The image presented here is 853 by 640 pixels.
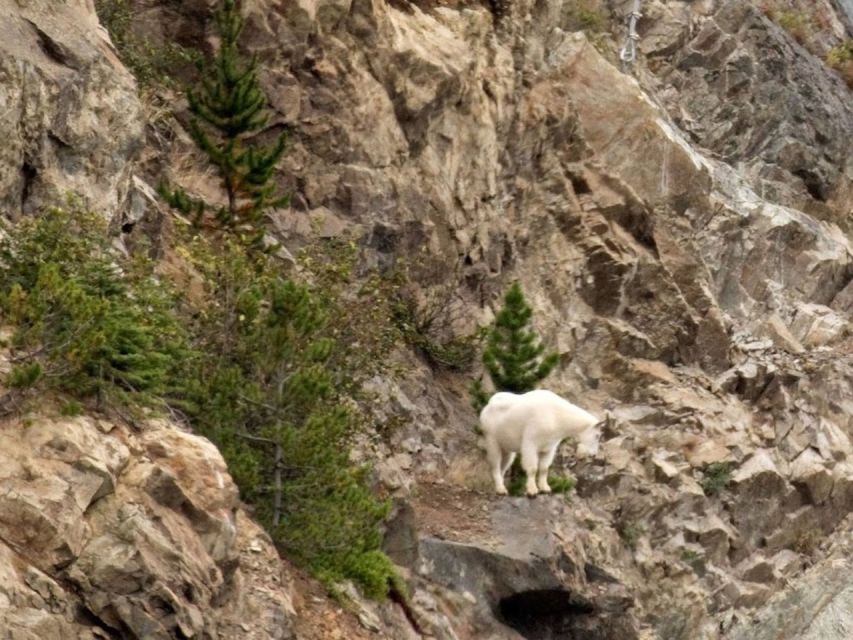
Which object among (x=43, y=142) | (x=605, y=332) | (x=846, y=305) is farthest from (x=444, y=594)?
(x=846, y=305)

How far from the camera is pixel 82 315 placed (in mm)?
10344

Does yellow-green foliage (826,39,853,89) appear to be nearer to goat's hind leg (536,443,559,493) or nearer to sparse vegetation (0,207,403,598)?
goat's hind leg (536,443,559,493)

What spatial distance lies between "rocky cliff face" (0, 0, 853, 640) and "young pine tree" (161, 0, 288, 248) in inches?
35.5

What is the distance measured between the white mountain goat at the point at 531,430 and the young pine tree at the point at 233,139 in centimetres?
394

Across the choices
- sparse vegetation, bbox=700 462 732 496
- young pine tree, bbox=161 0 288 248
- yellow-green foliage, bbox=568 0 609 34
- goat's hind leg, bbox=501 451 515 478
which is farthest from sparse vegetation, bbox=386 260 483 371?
yellow-green foliage, bbox=568 0 609 34

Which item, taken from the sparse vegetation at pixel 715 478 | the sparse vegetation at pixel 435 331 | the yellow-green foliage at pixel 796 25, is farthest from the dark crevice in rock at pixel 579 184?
the yellow-green foliage at pixel 796 25

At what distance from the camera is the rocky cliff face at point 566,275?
14359mm

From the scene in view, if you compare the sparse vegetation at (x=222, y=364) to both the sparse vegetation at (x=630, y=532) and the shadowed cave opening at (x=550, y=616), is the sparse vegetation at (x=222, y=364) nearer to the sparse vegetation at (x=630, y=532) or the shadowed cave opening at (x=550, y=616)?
the shadowed cave opening at (x=550, y=616)

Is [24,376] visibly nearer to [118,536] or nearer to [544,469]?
[118,536]

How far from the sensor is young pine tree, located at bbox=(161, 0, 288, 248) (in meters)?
18.8

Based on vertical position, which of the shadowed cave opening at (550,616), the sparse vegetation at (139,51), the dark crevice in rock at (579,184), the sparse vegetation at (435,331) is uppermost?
the sparse vegetation at (139,51)

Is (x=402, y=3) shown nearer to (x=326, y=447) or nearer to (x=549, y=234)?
(x=549, y=234)

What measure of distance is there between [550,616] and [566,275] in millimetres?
10842

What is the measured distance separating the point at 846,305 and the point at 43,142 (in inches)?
970
